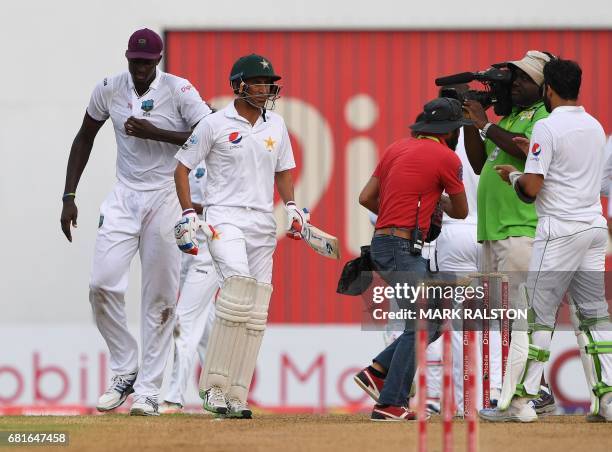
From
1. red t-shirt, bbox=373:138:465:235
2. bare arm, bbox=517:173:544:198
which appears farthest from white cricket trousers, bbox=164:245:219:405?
bare arm, bbox=517:173:544:198

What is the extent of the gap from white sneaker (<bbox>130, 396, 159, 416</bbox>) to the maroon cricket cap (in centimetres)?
208

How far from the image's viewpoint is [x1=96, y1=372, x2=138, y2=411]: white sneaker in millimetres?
10609

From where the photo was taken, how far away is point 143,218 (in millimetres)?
10711

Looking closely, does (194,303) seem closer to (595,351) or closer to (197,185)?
(197,185)

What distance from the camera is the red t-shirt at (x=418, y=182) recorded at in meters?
9.96

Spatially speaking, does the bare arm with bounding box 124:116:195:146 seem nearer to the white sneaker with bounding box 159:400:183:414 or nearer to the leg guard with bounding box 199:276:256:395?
the leg guard with bounding box 199:276:256:395

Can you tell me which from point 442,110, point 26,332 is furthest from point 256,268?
point 26,332

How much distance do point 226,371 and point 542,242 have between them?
1.95 m

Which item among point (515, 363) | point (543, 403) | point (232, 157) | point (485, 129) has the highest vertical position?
point (485, 129)

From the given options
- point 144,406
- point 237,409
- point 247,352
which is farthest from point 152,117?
point 237,409

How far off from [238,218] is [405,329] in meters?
1.18

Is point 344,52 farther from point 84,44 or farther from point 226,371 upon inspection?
point 226,371

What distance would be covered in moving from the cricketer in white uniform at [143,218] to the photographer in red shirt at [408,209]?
4.61ft

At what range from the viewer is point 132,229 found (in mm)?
10672
